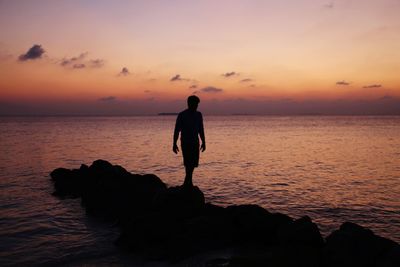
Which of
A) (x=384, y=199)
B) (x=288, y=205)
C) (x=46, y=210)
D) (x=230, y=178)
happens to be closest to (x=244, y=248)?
(x=288, y=205)

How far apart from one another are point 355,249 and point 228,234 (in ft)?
10.5

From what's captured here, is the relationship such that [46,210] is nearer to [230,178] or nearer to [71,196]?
[71,196]

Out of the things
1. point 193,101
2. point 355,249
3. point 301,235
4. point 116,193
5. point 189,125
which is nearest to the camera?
point 355,249

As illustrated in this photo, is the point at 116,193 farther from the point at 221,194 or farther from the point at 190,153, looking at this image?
the point at 221,194

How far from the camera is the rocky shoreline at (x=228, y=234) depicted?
23.3 ft

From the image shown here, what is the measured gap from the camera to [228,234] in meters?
9.07

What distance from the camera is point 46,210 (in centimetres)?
1353

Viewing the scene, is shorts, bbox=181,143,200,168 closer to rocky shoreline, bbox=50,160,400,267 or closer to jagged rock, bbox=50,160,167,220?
rocky shoreline, bbox=50,160,400,267

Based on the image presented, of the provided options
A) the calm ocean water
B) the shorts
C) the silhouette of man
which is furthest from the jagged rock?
the silhouette of man

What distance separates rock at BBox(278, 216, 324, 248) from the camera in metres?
7.99

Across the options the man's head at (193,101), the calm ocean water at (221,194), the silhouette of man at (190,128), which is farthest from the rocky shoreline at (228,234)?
the man's head at (193,101)

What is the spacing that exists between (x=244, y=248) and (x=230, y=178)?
1210cm

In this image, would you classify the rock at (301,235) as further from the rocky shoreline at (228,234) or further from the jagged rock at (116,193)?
the jagged rock at (116,193)

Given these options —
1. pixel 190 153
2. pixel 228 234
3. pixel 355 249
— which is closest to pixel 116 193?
pixel 190 153
